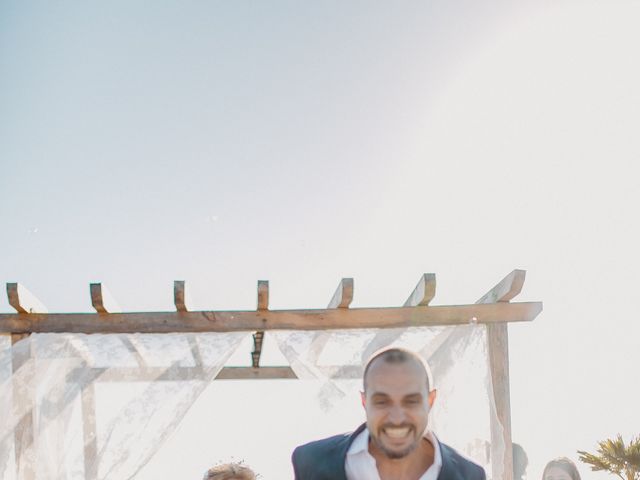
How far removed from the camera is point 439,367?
19.1ft

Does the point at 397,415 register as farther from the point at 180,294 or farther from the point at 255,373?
the point at 255,373

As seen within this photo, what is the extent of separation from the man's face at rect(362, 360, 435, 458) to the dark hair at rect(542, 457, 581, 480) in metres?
1.79

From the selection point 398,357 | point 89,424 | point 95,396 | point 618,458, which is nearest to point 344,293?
point 95,396

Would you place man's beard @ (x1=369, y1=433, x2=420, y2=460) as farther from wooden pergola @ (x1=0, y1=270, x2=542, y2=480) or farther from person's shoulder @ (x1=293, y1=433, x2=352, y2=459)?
wooden pergola @ (x1=0, y1=270, x2=542, y2=480)

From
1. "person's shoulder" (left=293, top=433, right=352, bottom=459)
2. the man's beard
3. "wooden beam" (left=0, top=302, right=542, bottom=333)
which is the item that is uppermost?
"wooden beam" (left=0, top=302, right=542, bottom=333)

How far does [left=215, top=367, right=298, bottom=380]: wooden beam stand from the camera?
8016 millimetres

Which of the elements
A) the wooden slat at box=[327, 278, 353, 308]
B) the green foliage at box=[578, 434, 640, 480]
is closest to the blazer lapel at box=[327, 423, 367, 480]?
the wooden slat at box=[327, 278, 353, 308]

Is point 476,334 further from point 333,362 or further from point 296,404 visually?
point 296,404

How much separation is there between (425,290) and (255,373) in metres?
2.95

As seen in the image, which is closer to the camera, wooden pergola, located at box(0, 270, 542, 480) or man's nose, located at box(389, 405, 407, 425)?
man's nose, located at box(389, 405, 407, 425)

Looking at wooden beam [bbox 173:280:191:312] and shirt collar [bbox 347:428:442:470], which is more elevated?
wooden beam [bbox 173:280:191:312]

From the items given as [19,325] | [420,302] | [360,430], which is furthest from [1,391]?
[360,430]

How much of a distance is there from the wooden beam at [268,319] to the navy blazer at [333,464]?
3460mm

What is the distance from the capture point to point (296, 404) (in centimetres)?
605
